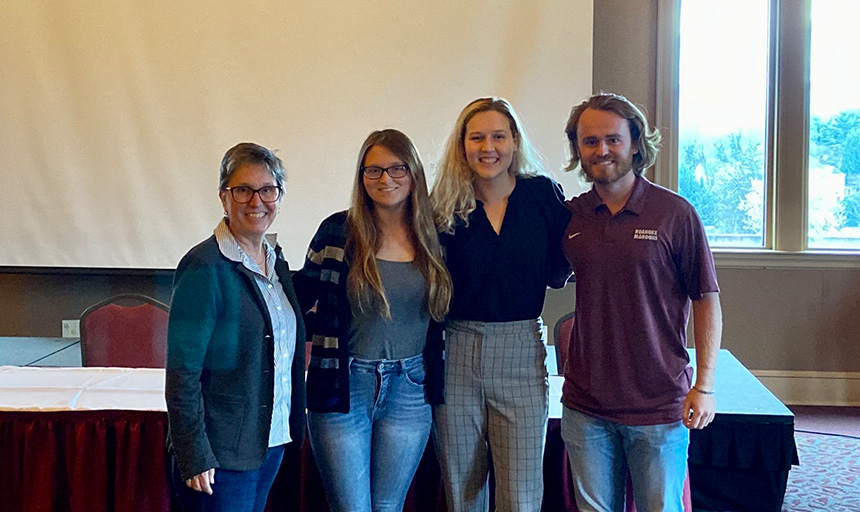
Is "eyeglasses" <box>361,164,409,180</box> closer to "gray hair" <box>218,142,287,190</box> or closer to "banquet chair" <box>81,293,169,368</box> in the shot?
"gray hair" <box>218,142,287,190</box>

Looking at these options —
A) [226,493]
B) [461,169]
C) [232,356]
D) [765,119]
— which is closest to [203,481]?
[226,493]

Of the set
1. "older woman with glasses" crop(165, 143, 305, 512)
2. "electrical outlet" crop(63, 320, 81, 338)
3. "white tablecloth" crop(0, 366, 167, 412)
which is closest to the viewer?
"older woman with glasses" crop(165, 143, 305, 512)

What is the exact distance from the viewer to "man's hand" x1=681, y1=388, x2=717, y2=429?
1.49m

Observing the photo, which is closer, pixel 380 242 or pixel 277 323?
pixel 277 323

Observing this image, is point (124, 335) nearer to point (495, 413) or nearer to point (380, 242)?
point (380, 242)

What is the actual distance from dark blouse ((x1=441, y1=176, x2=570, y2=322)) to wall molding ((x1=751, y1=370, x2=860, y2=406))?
316 cm

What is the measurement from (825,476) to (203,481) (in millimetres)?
2946

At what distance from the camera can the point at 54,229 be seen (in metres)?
3.95

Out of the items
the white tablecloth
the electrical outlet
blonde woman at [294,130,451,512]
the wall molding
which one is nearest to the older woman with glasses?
blonde woman at [294,130,451,512]

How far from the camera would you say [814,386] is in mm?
4223

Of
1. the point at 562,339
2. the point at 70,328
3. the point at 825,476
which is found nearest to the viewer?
the point at 562,339

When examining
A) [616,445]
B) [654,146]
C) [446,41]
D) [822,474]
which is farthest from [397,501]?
[446,41]

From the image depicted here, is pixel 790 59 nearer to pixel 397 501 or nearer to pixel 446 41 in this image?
pixel 446 41

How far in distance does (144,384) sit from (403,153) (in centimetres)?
132
